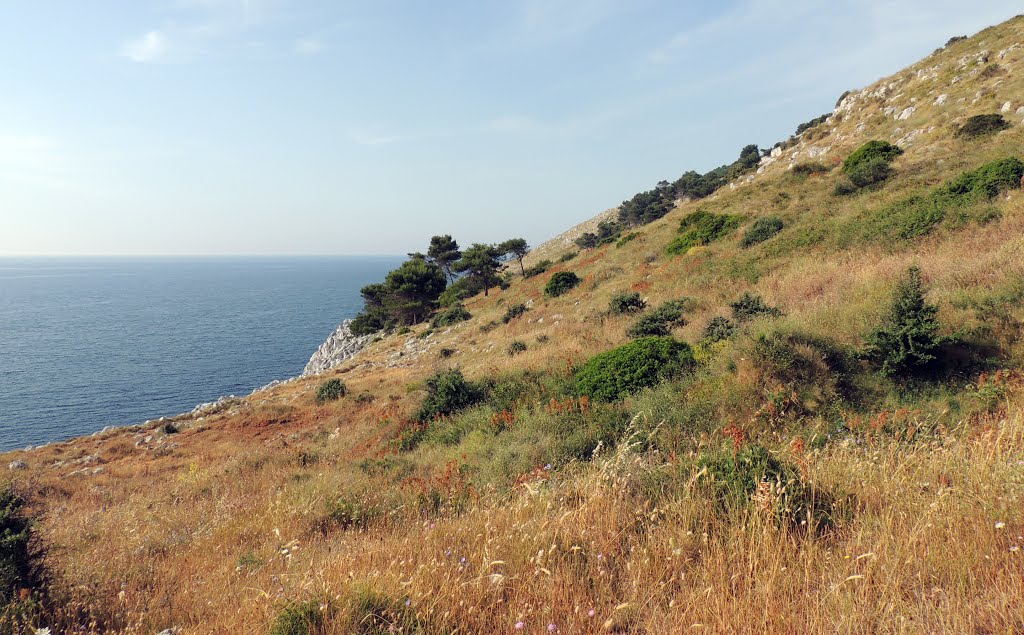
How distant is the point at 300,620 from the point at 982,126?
3442cm

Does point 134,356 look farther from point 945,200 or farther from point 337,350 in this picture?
point 945,200

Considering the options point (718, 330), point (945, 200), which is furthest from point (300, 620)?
point (945, 200)

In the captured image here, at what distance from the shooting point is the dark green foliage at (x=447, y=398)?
37.5 ft

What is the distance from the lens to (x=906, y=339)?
715 cm

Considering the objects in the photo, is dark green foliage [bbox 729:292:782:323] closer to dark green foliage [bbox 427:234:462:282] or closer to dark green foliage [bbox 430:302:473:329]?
dark green foliage [bbox 430:302:473:329]

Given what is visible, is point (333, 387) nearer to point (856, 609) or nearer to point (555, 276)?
point (555, 276)

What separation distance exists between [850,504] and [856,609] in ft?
4.97

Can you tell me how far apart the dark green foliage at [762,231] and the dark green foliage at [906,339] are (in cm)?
1413

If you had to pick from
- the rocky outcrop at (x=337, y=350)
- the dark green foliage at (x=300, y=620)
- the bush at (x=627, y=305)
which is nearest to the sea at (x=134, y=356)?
the rocky outcrop at (x=337, y=350)

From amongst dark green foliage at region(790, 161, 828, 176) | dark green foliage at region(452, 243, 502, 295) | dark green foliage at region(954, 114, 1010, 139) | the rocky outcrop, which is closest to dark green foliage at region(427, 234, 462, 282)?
dark green foliage at region(452, 243, 502, 295)

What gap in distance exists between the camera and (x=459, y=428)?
32.8 ft

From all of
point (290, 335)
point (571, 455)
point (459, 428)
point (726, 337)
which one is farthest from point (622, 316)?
point (290, 335)

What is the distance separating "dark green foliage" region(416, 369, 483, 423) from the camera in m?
11.4

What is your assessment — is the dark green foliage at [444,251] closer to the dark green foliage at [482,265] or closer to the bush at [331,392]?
the dark green foliage at [482,265]
